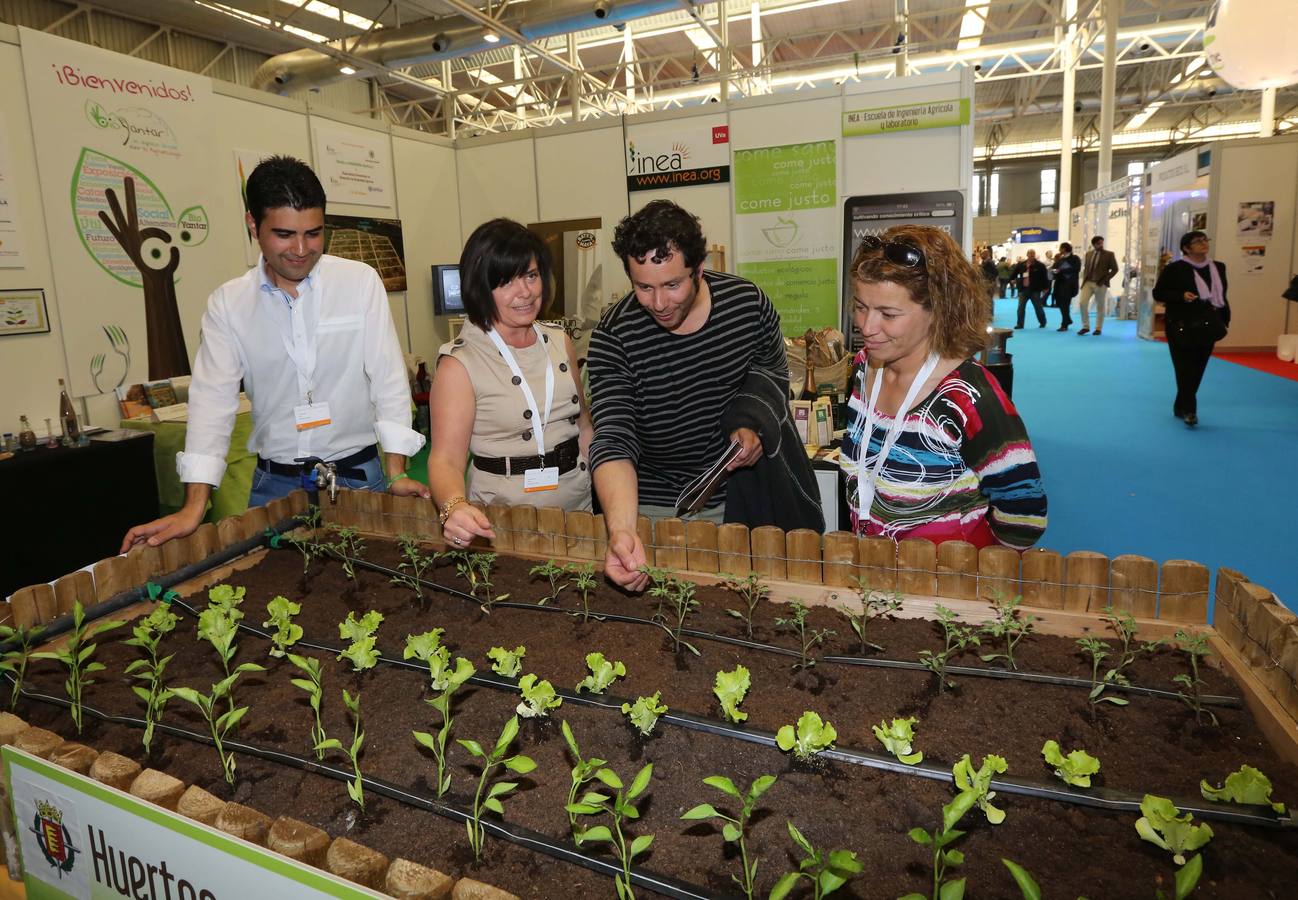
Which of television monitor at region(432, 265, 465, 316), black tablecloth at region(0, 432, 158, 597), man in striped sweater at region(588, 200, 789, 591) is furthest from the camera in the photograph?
television monitor at region(432, 265, 465, 316)

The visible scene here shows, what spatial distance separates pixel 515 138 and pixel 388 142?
100 centimetres

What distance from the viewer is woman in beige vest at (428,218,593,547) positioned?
1.85m

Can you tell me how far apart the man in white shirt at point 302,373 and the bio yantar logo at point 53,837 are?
1.07 m

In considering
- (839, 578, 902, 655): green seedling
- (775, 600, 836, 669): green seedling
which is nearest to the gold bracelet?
(775, 600, 836, 669): green seedling

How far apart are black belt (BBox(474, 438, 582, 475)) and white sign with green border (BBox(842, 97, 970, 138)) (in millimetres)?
3756

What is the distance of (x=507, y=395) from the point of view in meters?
2.00

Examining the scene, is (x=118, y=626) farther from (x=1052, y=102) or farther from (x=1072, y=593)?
(x=1052, y=102)

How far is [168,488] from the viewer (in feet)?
14.8

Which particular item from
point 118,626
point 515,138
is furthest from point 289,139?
point 118,626

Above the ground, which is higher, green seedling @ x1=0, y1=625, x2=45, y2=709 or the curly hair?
the curly hair

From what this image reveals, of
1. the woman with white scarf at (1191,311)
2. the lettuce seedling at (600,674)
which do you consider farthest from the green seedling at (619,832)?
the woman with white scarf at (1191,311)

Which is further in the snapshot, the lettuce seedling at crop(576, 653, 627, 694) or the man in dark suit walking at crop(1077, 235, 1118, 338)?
the man in dark suit walking at crop(1077, 235, 1118, 338)

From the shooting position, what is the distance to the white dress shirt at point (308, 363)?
211cm

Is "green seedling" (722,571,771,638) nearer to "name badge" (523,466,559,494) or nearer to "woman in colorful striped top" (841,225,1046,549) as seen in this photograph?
"woman in colorful striped top" (841,225,1046,549)
